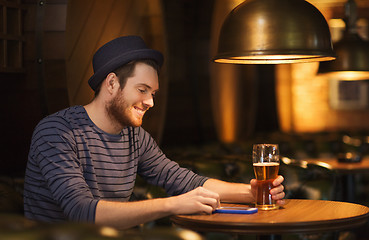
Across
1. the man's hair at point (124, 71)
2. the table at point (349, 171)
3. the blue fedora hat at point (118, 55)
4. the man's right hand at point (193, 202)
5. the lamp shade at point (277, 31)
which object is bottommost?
the table at point (349, 171)

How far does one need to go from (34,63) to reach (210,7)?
1885 millimetres

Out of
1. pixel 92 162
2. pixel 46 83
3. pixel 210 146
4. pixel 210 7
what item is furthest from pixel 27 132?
pixel 210 7

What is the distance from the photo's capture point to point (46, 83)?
2.10 metres

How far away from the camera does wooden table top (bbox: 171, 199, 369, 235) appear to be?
1.67m

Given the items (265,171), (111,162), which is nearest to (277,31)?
(265,171)

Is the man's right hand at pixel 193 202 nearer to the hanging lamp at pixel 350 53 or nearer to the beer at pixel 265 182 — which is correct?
the beer at pixel 265 182

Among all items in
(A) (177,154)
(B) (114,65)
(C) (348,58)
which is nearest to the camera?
(B) (114,65)

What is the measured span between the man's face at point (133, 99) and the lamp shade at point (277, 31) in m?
0.30

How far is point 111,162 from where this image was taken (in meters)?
2.05

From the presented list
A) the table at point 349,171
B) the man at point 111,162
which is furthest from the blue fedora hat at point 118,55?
the table at point 349,171

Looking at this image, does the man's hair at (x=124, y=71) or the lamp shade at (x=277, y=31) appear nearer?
the lamp shade at (x=277, y=31)

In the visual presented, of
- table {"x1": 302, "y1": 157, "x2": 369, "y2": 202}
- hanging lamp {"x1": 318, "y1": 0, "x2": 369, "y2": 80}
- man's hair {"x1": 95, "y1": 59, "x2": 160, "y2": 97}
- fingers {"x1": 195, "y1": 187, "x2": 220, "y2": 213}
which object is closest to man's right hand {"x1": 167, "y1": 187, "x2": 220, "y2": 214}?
fingers {"x1": 195, "y1": 187, "x2": 220, "y2": 213}

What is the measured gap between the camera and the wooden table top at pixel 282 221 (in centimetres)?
167

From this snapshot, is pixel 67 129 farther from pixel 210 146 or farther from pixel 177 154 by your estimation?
pixel 210 146
